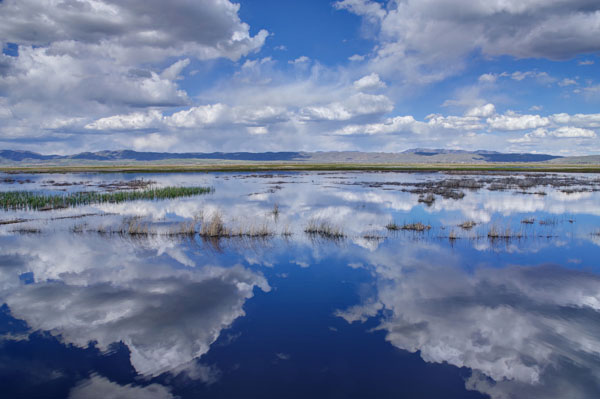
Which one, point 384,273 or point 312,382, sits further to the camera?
point 384,273

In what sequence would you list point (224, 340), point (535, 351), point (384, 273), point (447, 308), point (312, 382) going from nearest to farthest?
point (312, 382)
point (535, 351)
point (224, 340)
point (447, 308)
point (384, 273)

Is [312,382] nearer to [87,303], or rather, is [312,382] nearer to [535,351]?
[535,351]

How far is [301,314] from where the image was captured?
11727 mm

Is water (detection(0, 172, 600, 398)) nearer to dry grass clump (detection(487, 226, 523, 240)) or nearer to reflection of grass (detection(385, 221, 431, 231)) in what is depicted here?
dry grass clump (detection(487, 226, 523, 240))

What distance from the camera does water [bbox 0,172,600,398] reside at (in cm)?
828

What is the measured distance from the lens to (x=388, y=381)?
8273 mm

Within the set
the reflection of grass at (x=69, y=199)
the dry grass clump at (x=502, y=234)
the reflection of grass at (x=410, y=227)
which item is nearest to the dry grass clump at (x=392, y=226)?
the reflection of grass at (x=410, y=227)

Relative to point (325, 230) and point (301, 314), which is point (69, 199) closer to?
point (325, 230)

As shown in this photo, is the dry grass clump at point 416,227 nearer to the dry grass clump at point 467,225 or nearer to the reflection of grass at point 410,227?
the reflection of grass at point 410,227

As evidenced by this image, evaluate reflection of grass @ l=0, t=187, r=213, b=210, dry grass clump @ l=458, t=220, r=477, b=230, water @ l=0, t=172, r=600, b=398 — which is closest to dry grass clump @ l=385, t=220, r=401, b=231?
water @ l=0, t=172, r=600, b=398

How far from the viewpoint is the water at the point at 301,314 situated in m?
8.28

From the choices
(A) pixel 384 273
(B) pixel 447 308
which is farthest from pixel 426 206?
(B) pixel 447 308

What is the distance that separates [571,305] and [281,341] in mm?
10073

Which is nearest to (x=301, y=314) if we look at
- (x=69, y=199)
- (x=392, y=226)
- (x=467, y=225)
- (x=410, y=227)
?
(x=392, y=226)
